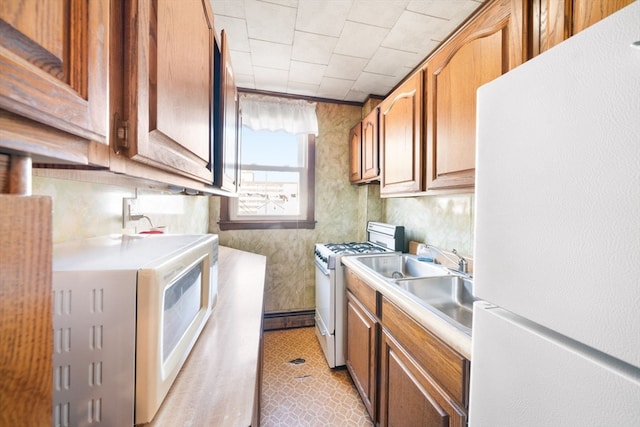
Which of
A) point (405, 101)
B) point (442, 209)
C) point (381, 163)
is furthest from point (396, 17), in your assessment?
point (442, 209)

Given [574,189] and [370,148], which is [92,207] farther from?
[370,148]

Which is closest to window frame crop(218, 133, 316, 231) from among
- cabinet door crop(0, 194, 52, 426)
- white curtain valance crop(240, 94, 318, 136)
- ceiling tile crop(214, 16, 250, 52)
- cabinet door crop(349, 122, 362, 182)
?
white curtain valance crop(240, 94, 318, 136)

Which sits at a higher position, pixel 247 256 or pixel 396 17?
pixel 396 17

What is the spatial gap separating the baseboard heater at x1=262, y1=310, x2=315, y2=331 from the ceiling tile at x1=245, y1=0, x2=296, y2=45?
252 cm

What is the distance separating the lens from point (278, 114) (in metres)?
2.58

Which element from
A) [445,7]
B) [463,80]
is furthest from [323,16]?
[463,80]

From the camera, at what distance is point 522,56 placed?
2.86 ft

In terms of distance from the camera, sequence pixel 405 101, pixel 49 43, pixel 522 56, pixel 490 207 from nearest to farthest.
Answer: pixel 49 43 → pixel 490 207 → pixel 522 56 → pixel 405 101

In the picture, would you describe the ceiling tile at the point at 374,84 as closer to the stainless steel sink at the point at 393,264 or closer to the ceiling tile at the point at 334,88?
the ceiling tile at the point at 334,88

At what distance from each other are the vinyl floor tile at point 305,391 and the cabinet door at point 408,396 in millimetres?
353

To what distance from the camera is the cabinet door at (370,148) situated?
7.09ft

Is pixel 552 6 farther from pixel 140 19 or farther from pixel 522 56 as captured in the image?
pixel 140 19

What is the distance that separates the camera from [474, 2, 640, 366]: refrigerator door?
38 cm

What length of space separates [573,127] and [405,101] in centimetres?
136
